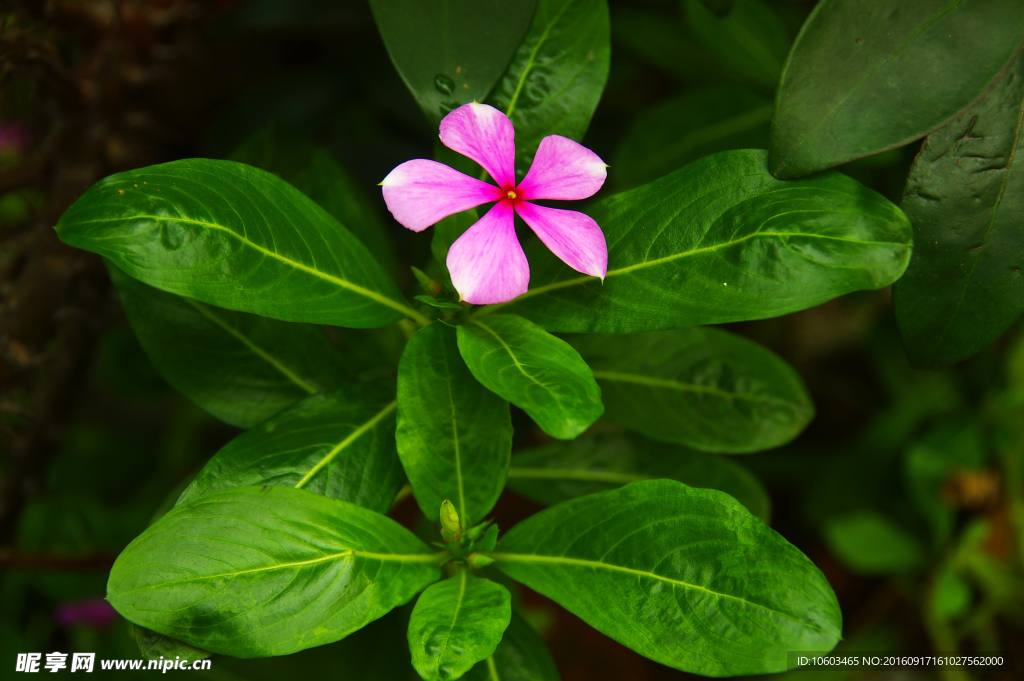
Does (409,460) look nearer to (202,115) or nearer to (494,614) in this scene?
(494,614)

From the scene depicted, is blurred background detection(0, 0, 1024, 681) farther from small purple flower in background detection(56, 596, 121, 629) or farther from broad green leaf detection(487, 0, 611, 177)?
broad green leaf detection(487, 0, 611, 177)

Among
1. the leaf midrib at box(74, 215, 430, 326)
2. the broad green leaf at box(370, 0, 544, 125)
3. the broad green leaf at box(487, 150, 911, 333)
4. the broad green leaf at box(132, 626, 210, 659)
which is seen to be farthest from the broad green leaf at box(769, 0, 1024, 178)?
the broad green leaf at box(132, 626, 210, 659)

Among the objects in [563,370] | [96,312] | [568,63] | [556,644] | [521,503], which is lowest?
[556,644]

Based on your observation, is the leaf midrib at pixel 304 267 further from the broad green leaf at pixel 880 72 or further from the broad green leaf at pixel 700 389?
the broad green leaf at pixel 880 72

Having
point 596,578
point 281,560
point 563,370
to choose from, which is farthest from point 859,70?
point 281,560

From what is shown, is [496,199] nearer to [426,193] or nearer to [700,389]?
[426,193]

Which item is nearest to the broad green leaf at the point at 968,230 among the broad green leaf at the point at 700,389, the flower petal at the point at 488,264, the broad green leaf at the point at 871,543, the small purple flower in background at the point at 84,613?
the broad green leaf at the point at 700,389
